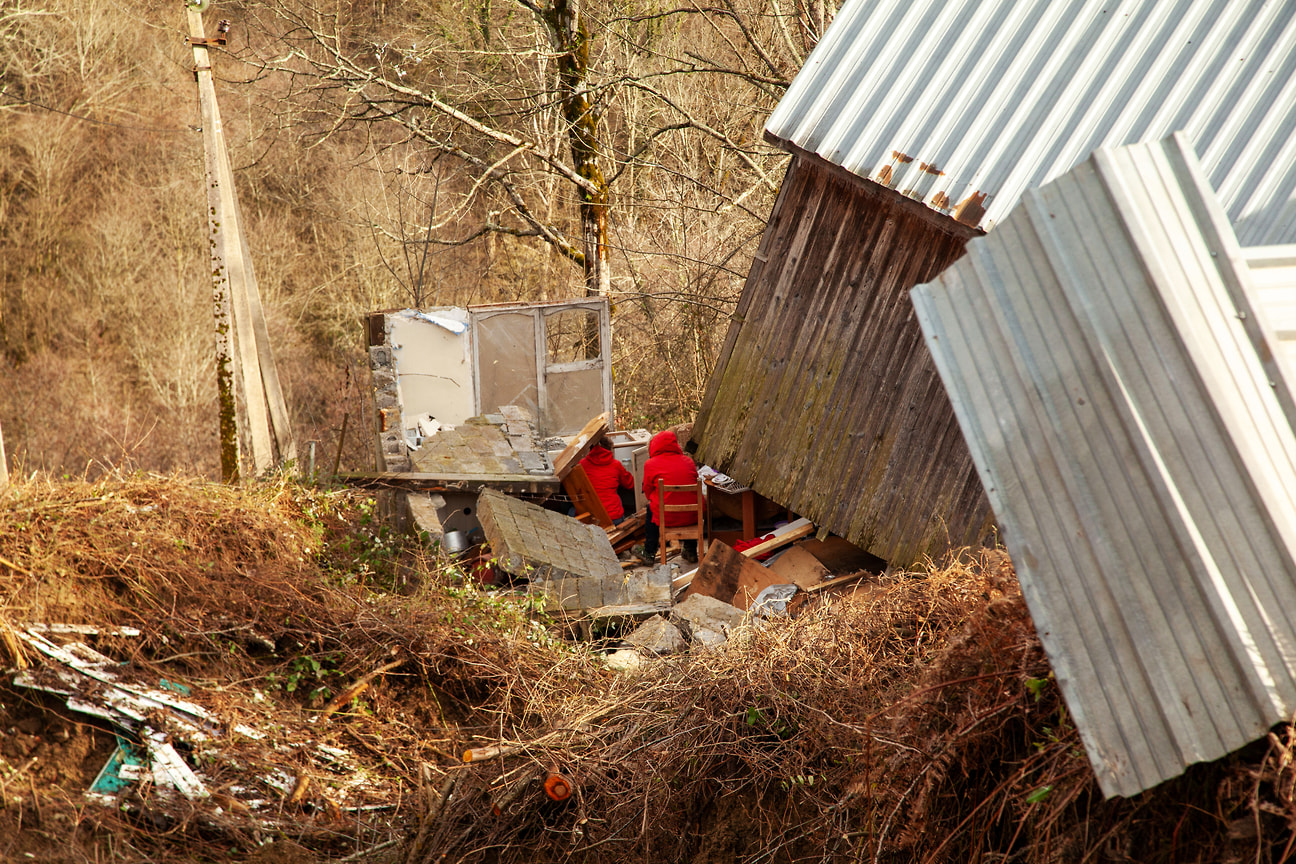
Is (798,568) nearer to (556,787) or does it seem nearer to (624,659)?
(624,659)

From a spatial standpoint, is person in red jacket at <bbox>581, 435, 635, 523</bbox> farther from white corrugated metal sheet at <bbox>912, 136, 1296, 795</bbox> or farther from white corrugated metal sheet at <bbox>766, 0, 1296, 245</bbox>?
white corrugated metal sheet at <bbox>912, 136, 1296, 795</bbox>

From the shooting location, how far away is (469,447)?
13.3 meters

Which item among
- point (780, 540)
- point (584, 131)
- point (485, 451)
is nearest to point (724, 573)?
point (780, 540)

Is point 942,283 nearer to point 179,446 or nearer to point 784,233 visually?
point 784,233

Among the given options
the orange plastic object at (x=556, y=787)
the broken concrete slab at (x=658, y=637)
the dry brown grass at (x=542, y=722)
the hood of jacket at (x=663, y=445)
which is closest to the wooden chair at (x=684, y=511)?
the hood of jacket at (x=663, y=445)

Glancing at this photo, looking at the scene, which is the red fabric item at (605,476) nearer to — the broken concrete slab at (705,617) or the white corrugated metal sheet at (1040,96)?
the broken concrete slab at (705,617)

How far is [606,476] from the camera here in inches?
526

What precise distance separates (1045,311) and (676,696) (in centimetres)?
397

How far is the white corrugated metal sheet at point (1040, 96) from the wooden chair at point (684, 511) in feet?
16.1

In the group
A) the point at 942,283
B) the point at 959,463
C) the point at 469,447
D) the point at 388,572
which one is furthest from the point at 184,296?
the point at 942,283

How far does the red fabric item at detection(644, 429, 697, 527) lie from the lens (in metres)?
11.8

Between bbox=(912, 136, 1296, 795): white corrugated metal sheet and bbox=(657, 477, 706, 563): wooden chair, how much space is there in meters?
8.37

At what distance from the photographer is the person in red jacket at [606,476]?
1330 cm

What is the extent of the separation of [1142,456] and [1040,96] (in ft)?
17.6
